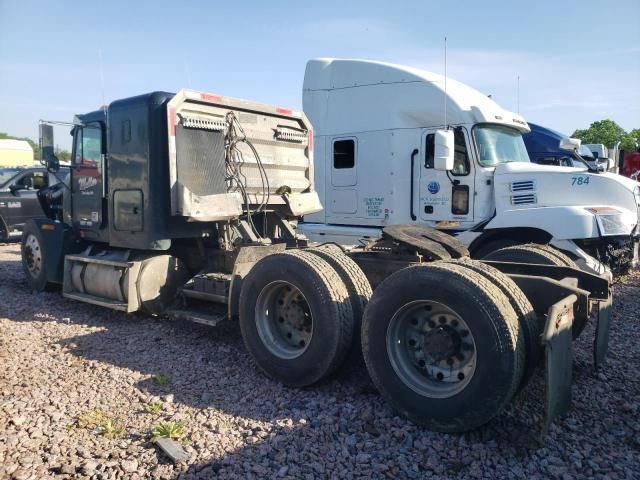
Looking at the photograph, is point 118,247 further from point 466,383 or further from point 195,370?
point 466,383

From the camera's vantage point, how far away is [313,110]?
9.25m

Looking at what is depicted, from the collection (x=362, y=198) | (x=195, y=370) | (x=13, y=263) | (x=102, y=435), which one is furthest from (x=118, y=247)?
(x=13, y=263)

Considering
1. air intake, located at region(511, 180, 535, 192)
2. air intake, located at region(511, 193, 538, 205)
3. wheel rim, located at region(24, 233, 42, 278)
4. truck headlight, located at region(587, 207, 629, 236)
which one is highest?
air intake, located at region(511, 180, 535, 192)

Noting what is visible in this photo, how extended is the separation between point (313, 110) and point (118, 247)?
4327 millimetres

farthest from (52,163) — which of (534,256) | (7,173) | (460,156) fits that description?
(7,173)

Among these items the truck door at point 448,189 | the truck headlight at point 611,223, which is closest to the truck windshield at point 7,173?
the truck door at point 448,189

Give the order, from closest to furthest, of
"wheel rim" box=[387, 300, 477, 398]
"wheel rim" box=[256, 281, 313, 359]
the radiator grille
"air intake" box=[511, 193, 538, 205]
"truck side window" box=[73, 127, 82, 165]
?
"wheel rim" box=[387, 300, 477, 398] < "wheel rim" box=[256, 281, 313, 359] < the radiator grille < "truck side window" box=[73, 127, 82, 165] < "air intake" box=[511, 193, 538, 205]

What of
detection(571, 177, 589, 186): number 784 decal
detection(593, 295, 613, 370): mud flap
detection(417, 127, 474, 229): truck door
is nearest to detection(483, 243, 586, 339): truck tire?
detection(593, 295, 613, 370): mud flap

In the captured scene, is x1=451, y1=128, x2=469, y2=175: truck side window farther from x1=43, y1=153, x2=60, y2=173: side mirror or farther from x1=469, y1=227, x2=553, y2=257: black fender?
x1=43, y1=153, x2=60, y2=173: side mirror

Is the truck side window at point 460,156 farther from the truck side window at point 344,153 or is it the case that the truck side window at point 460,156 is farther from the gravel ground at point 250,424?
the gravel ground at point 250,424

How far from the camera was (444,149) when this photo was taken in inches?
295

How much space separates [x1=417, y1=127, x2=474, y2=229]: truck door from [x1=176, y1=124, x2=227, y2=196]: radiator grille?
344 centimetres

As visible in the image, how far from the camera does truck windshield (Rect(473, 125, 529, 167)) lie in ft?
25.5

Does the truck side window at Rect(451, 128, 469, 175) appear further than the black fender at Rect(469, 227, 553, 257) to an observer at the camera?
Yes
